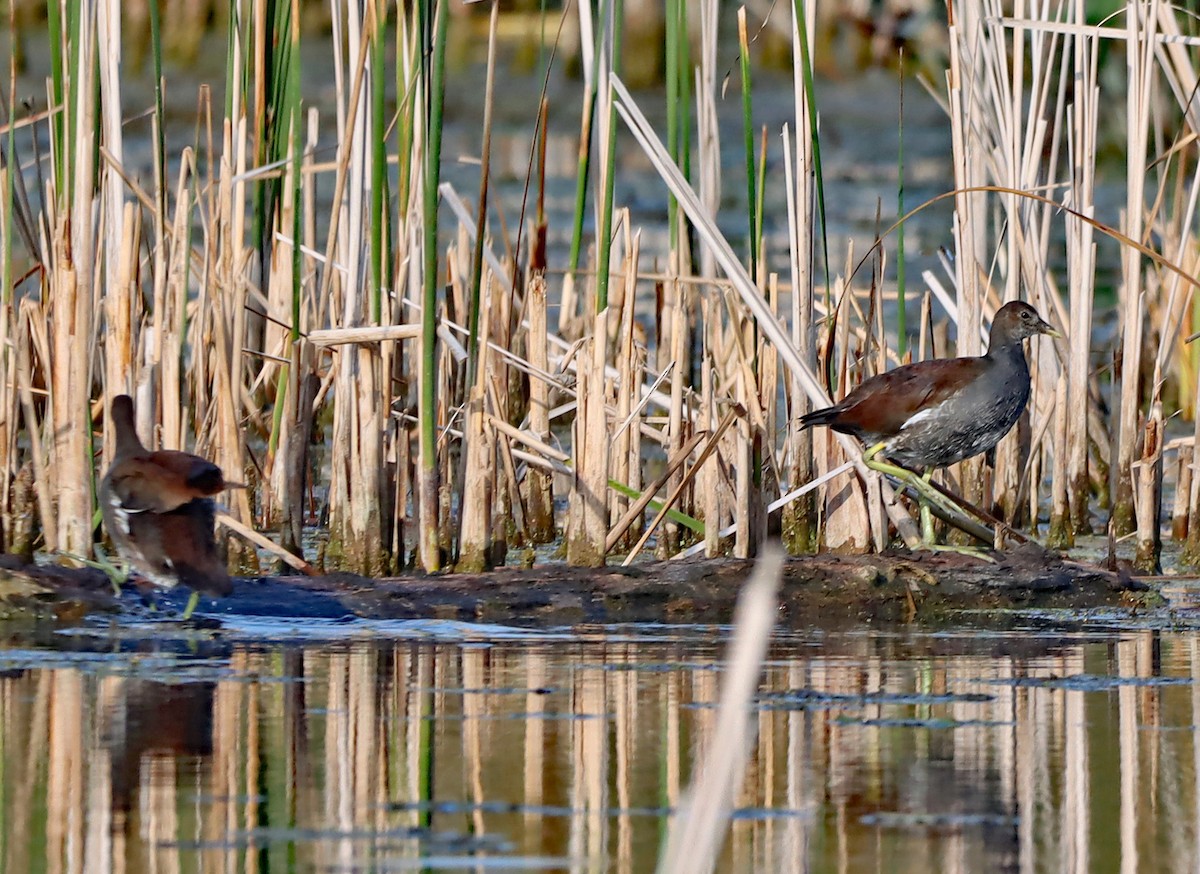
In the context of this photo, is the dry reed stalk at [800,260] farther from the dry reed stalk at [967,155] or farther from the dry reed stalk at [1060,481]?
the dry reed stalk at [1060,481]

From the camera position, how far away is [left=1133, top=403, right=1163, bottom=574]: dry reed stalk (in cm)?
820

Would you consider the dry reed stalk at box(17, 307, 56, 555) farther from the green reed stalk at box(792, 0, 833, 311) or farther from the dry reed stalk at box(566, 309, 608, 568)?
the green reed stalk at box(792, 0, 833, 311)

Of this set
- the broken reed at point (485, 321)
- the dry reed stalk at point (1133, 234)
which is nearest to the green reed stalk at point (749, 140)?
the broken reed at point (485, 321)

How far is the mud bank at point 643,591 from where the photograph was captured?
6426 mm

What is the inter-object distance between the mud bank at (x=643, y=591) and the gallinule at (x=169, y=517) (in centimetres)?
30

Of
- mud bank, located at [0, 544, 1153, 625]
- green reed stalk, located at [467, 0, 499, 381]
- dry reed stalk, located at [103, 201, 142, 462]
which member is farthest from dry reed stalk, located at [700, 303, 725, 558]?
dry reed stalk, located at [103, 201, 142, 462]

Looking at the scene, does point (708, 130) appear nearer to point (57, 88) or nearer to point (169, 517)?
point (57, 88)

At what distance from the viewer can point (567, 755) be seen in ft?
15.2

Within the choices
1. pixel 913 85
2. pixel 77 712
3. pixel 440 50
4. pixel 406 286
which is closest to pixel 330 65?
pixel 913 85

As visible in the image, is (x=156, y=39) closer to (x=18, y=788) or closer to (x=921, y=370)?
(x=921, y=370)

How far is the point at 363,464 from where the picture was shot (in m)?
7.57

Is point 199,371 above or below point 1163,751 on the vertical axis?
above

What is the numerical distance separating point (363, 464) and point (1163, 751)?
359 cm

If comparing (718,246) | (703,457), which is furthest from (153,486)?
(718,246)
